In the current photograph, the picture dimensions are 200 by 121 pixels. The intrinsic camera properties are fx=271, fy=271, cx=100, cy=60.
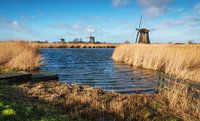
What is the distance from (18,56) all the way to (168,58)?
10.4m

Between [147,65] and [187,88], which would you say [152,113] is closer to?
[187,88]

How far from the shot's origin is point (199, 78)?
1242 cm

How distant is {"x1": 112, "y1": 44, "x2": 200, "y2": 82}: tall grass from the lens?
49.5ft

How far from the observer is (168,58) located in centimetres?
1944

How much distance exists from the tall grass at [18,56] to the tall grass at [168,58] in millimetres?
8686

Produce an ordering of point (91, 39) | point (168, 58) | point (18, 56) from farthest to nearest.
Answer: point (91, 39) < point (168, 58) < point (18, 56)

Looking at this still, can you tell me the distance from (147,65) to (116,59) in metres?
8.13

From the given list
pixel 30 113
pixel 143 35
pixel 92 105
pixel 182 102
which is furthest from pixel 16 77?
pixel 143 35

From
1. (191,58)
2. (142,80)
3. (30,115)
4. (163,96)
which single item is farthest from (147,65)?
(30,115)

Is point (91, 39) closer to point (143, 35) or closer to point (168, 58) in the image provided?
point (143, 35)

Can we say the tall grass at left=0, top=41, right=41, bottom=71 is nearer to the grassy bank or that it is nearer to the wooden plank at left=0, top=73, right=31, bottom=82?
the wooden plank at left=0, top=73, right=31, bottom=82

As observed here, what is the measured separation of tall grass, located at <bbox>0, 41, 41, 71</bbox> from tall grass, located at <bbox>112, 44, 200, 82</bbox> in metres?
8.69

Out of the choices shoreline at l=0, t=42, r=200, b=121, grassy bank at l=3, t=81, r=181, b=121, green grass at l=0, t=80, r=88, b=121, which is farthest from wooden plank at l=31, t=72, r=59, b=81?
green grass at l=0, t=80, r=88, b=121

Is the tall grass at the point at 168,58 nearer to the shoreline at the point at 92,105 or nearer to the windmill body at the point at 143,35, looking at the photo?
the shoreline at the point at 92,105
